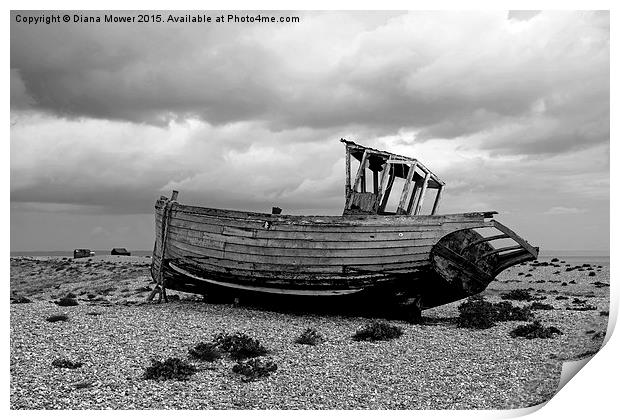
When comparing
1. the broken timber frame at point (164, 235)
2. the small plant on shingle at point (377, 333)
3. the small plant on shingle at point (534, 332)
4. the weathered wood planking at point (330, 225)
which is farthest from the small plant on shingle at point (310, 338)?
the broken timber frame at point (164, 235)

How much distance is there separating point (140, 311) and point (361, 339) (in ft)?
31.5

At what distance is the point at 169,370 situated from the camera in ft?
44.8

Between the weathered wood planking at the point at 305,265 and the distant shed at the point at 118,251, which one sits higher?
the weathered wood planking at the point at 305,265

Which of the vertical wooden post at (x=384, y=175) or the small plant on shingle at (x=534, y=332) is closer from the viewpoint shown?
the small plant on shingle at (x=534, y=332)

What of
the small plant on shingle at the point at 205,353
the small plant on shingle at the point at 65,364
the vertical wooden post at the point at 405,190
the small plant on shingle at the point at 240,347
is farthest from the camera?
the vertical wooden post at the point at 405,190

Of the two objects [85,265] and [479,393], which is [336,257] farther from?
[85,265]

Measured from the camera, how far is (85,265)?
61.7 m

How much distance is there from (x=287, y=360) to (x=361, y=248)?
6.38 metres

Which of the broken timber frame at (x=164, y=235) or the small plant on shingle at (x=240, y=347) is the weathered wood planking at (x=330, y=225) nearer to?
the broken timber frame at (x=164, y=235)

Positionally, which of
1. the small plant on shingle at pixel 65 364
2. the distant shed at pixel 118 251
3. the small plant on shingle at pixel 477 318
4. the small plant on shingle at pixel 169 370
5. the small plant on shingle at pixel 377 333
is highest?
the small plant on shingle at pixel 477 318

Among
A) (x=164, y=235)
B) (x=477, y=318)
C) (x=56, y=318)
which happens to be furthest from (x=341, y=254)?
(x=56, y=318)

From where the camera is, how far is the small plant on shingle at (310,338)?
17.1m

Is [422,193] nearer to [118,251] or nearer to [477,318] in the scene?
[477,318]

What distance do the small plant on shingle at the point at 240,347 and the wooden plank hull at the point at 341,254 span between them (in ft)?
17.7
